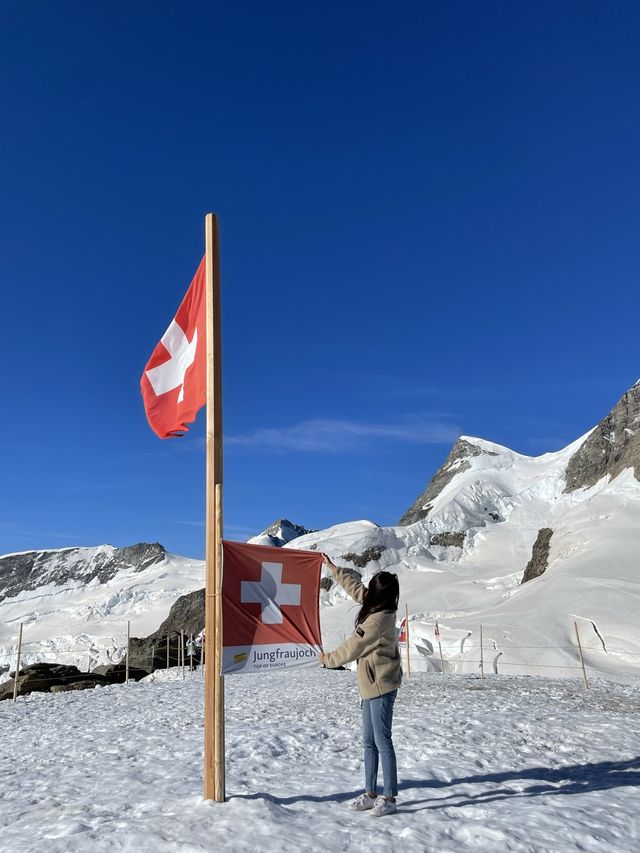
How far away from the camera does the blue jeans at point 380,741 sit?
211 inches

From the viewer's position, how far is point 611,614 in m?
35.1

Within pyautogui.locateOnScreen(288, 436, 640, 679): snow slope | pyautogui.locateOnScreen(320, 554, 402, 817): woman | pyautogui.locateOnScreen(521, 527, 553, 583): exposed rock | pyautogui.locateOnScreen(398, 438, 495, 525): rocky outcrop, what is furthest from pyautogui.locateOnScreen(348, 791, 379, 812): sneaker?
pyautogui.locateOnScreen(398, 438, 495, 525): rocky outcrop

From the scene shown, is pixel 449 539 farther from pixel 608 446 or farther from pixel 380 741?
pixel 380 741

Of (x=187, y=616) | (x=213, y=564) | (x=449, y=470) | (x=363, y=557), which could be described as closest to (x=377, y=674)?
(x=213, y=564)

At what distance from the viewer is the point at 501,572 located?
8169cm

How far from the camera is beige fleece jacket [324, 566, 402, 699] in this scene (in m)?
5.48

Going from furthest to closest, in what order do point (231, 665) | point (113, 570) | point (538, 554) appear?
point (113, 570), point (538, 554), point (231, 665)

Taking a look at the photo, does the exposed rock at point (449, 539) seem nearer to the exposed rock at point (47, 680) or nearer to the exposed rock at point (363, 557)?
the exposed rock at point (363, 557)

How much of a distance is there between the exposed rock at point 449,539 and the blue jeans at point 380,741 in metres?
96.2

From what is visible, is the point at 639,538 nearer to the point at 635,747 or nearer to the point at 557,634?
the point at 557,634

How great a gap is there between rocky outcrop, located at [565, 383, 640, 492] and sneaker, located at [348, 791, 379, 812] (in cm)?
9561

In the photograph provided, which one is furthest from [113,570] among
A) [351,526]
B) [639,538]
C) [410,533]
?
[639,538]

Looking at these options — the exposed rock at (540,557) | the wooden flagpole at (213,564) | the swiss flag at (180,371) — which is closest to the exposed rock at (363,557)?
the exposed rock at (540,557)

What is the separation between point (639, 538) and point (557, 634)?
28.0 meters
